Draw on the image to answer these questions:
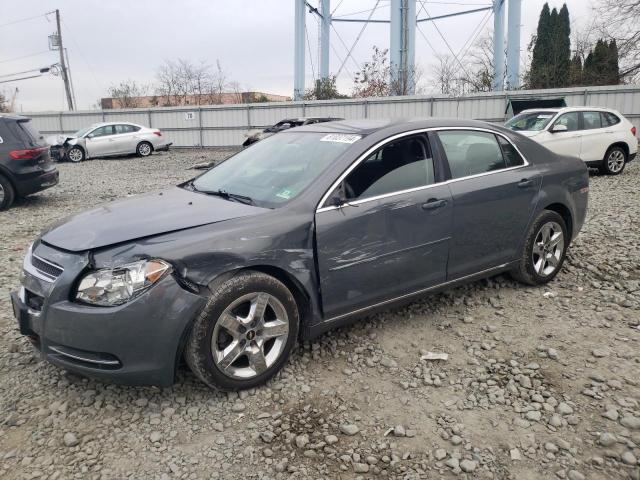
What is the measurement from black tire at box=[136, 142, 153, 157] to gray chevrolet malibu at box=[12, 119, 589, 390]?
17.6 m

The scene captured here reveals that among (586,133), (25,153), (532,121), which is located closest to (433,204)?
(25,153)

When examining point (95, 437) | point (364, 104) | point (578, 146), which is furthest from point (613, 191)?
point (364, 104)

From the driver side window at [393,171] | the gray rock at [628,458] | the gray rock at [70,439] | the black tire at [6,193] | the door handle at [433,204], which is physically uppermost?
the driver side window at [393,171]

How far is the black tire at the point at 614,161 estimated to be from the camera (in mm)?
11477

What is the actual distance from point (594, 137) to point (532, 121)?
4.37 ft

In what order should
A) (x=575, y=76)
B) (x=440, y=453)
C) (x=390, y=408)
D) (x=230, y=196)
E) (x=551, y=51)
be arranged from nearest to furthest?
(x=440, y=453), (x=390, y=408), (x=230, y=196), (x=575, y=76), (x=551, y=51)

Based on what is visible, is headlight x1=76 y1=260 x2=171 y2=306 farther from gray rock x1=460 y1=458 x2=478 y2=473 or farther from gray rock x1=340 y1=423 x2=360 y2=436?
gray rock x1=460 y1=458 x2=478 y2=473

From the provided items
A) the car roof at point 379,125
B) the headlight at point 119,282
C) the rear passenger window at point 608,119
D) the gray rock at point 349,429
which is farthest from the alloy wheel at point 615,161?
the headlight at point 119,282

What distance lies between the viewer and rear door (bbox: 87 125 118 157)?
19422mm

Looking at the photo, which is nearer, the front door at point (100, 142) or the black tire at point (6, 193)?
the black tire at point (6, 193)

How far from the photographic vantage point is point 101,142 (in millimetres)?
19547

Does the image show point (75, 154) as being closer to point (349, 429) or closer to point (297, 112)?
point (297, 112)

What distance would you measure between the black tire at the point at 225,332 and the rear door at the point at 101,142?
1863 cm

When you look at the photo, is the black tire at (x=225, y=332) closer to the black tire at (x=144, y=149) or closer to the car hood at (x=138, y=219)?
the car hood at (x=138, y=219)
